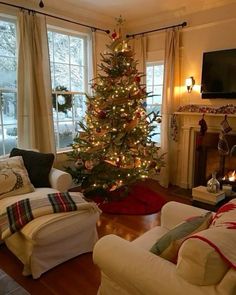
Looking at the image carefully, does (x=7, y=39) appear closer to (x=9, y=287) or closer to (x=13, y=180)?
(x=13, y=180)

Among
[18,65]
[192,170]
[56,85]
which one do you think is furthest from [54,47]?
[192,170]

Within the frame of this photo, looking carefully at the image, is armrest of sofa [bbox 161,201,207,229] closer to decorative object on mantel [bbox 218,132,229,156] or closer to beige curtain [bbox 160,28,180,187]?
decorative object on mantel [bbox 218,132,229,156]

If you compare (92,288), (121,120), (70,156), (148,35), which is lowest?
(92,288)

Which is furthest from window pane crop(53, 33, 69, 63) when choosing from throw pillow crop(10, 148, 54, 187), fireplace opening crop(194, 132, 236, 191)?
fireplace opening crop(194, 132, 236, 191)

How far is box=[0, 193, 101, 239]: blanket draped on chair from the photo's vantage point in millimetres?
2045

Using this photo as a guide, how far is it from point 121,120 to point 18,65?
5.01 ft

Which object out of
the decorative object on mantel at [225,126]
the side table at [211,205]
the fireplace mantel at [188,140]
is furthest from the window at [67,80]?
the side table at [211,205]

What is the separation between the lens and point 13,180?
263 centimetres

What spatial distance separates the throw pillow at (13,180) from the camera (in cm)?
257

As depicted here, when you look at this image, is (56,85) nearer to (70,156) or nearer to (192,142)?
(70,156)

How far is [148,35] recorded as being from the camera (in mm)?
4457

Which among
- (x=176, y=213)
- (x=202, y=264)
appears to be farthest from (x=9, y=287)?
(x=202, y=264)

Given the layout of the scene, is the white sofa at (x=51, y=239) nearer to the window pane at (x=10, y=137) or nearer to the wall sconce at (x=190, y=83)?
the window pane at (x=10, y=137)

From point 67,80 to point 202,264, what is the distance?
3653mm
